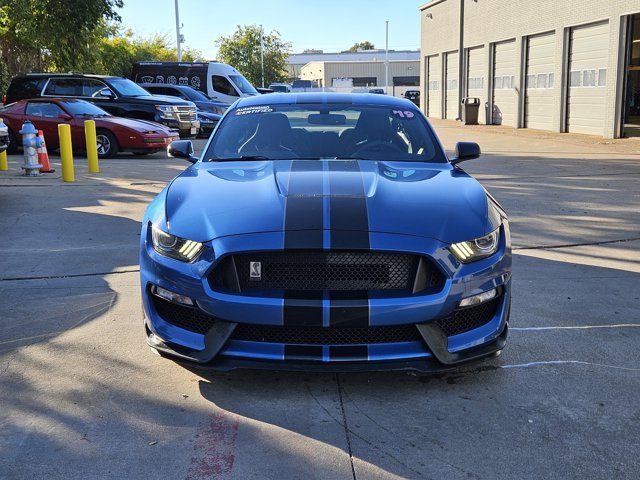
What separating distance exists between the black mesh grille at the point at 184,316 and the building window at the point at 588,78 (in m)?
21.7

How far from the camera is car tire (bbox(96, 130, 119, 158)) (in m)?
15.8

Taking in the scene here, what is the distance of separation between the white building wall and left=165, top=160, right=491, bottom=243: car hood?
18671 millimetres

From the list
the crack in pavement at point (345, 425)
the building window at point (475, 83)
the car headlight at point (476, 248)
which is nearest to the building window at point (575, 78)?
the building window at point (475, 83)

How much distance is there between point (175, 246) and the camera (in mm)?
3582

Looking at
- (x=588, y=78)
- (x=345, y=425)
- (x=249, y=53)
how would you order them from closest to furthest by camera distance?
(x=345, y=425) < (x=588, y=78) < (x=249, y=53)

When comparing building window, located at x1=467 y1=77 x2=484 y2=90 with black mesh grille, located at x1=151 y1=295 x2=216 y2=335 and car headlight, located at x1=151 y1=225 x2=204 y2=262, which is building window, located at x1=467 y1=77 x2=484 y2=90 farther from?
black mesh grille, located at x1=151 y1=295 x2=216 y2=335

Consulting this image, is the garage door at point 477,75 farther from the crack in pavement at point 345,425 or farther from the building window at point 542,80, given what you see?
the crack in pavement at point 345,425

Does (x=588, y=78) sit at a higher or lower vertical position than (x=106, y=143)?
higher

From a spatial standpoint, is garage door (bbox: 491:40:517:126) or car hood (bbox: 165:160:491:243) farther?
garage door (bbox: 491:40:517:126)

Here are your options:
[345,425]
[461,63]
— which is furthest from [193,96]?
[345,425]

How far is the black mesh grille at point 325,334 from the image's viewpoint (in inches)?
133

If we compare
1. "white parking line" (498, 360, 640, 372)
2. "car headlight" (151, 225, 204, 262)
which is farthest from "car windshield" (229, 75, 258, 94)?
"white parking line" (498, 360, 640, 372)

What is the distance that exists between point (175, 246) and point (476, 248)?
155 centimetres

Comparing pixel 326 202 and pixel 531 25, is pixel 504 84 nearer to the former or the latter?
pixel 531 25
